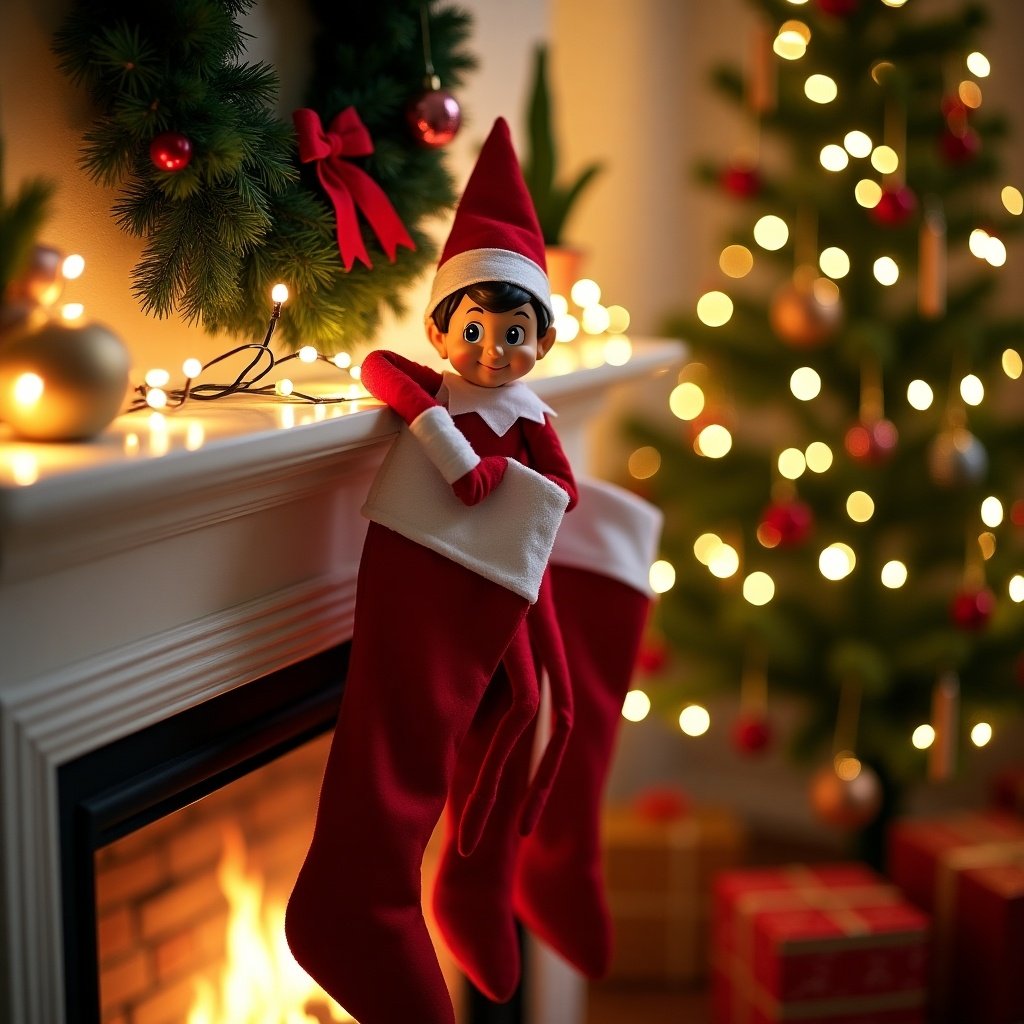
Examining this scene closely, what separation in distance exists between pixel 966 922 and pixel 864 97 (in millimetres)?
1474

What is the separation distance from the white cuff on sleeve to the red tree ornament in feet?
1.19

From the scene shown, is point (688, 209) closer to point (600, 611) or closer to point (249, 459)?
point (600, 611)

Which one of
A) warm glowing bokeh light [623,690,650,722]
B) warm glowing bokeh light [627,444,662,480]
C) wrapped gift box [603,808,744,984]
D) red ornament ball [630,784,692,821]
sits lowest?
wrapped gift box [603,808,744,984]

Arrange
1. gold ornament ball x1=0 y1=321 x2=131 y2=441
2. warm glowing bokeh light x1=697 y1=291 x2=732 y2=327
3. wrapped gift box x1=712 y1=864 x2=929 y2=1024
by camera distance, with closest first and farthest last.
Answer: gold ornament ball x1=0 y1=321 x2=131 y2=441 → wrapped gift box x1=712 y1=864 x2=929 y2=1024 → warm glowing bokeh light x1=697 y1=291 x2=732 y2=327

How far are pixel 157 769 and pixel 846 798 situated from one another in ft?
4.53

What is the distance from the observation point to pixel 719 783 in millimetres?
2877

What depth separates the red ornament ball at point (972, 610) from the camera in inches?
76.4

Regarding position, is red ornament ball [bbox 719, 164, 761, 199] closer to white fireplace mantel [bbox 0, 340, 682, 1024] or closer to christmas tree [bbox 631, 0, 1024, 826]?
christmas tree [bbox 631, 0, 1024, 826]

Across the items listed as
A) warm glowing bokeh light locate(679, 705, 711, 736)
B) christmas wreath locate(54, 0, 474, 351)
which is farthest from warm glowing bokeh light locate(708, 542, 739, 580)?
christmas wreath locate(54, 0, 474, 351)

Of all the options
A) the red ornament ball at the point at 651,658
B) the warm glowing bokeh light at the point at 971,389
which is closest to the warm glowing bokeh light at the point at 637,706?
the red ornament ball at the point at 651,658

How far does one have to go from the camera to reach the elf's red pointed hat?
3.53ft

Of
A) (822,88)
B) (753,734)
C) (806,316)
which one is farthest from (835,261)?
(753,734)

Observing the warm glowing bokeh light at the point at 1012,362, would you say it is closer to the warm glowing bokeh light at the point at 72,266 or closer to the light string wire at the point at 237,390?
the light string wire at the point at 237,390

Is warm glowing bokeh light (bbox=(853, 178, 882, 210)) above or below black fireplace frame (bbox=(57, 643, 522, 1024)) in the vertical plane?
above
